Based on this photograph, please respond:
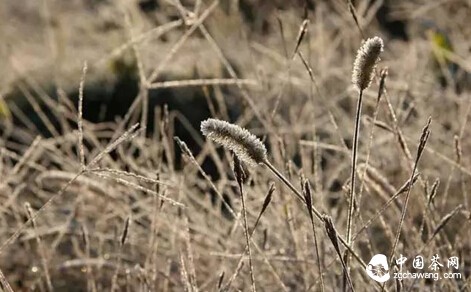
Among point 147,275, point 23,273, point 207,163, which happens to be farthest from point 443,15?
point 147,275

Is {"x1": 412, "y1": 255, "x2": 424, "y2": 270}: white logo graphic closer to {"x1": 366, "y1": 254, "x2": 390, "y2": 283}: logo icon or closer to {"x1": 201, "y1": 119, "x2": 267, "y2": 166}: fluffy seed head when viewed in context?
{"x1": 366, "y1": 254, "x2": 390, "y2": 283}: logo icon

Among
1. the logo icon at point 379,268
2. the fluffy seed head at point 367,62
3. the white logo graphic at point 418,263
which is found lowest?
the white logo graphic at point 418,263

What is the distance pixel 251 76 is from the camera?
397 cm

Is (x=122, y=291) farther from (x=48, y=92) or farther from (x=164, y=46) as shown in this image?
(x=164, y=46)

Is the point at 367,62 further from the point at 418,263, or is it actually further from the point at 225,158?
the point at 225,158

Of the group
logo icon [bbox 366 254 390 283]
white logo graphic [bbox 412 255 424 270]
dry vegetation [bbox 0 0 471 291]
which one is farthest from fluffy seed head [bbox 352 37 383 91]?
white logo graphic [bbox 412 255 424 270]

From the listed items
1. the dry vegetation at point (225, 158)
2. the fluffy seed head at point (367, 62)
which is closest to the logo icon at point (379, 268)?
the dry vegetation at point (225, 158)

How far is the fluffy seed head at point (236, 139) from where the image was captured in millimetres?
1018

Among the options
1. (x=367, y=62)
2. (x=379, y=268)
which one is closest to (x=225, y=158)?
(x=379, y=268)

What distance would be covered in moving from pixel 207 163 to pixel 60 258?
1143mm

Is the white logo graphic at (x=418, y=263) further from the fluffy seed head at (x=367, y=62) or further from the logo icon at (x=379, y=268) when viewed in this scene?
the fluffy seed head at (x=367, y=62)

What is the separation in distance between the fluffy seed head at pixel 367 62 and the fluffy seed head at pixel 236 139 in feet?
0.48

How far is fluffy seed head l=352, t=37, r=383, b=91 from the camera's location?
1.07 metres

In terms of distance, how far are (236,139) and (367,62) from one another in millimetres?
178
